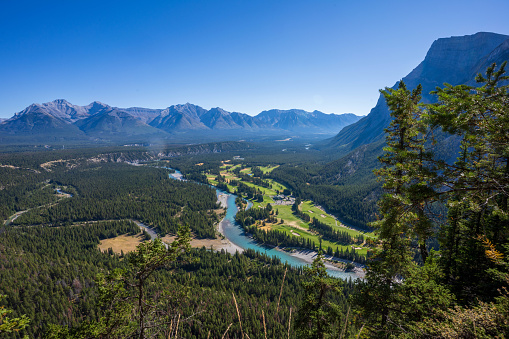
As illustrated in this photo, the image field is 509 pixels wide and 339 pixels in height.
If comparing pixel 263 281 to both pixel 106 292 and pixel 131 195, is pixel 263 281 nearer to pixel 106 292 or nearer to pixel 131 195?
pixel 106 292

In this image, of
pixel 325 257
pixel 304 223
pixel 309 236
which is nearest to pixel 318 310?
pixel 325 257

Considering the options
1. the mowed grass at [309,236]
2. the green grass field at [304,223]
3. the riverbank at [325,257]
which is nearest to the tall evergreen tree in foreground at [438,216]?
the riverbank at [325,257]

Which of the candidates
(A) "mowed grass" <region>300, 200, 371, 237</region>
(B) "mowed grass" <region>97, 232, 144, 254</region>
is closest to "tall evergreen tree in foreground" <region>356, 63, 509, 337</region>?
(A) "mowed grass" <region>300, 200, 371, 237</region>

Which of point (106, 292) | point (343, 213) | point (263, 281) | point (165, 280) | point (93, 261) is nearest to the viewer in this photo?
point (106, 292)

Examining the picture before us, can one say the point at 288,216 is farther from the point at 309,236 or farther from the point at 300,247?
the point at 300,247

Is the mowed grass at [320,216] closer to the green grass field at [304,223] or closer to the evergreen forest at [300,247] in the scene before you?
the green grass field at [304,223]

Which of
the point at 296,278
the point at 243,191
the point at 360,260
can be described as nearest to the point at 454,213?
the point at 296,278

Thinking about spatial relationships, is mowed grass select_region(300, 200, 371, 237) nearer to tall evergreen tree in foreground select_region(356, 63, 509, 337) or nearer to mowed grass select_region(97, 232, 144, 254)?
mowed grass select_region(97, 232, 144, 254)

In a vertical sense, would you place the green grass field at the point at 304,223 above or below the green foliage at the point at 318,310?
below
